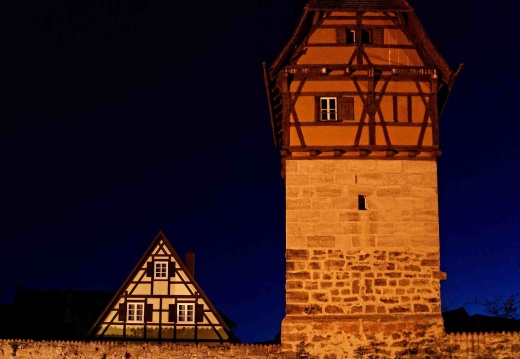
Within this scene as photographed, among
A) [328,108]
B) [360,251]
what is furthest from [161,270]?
[328,108]

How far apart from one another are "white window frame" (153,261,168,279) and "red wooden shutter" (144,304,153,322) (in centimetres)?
96

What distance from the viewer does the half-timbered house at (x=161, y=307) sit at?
25844 millimetres

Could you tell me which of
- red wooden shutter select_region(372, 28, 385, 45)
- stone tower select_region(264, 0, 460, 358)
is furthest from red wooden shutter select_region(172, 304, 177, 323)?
red wooden shutter select_region(372, 28, 385, 45)

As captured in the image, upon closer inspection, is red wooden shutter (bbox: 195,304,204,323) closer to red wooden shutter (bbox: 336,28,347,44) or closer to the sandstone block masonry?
the sandstone block masonry

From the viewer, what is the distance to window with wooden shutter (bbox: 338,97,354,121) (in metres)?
20.5

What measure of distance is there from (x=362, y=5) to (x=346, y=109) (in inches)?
109

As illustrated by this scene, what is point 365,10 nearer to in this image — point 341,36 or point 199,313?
point 341,36

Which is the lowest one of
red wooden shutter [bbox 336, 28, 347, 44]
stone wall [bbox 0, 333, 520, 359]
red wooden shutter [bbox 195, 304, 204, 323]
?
stone wall [bbox 0, 333, 520, 359]

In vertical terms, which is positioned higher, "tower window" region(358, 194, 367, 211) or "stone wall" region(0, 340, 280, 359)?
"tower window" region(358, 194, 367, 211)

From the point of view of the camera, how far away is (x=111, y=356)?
2091 centimetres

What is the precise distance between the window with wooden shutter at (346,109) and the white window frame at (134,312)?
32.2ft

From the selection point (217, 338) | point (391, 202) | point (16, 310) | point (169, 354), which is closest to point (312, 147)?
point (391, 202)

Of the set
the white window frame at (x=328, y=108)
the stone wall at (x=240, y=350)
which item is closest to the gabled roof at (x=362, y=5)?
the white window frame at (x=328, y=108)

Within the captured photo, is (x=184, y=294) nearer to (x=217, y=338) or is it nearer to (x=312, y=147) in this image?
(x=217, y=338)
